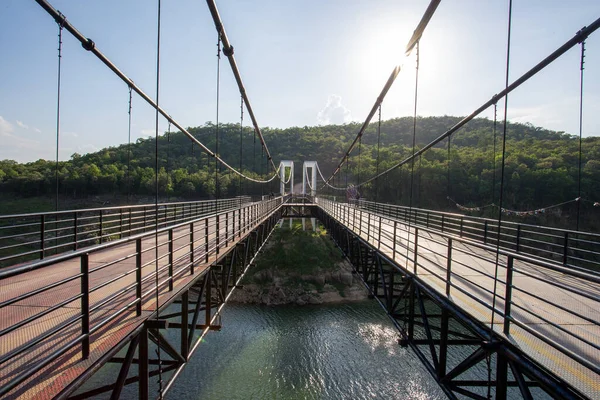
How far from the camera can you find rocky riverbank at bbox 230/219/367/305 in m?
26.4

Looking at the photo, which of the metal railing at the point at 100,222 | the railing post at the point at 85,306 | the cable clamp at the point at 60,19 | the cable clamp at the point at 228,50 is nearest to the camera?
the railing post at the point at 85,306

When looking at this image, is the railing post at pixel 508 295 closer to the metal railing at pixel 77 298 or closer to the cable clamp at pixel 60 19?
the metal railing at pixel 77 298

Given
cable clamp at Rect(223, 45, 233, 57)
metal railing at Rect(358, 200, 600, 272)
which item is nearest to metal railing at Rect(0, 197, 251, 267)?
cable clamp at Rect(223, 45, 233, 57)

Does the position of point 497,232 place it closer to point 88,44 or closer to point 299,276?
point 88,44

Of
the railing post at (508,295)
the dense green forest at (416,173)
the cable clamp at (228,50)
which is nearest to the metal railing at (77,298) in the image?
the railing post at (508,295)

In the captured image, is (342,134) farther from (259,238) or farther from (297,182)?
(259,238)

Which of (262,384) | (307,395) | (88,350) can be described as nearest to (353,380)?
(307,395)

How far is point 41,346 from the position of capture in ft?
8.58

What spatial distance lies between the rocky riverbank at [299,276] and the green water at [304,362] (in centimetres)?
330

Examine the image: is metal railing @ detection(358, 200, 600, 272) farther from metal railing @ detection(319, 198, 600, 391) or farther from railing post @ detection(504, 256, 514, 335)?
metal railing @ detection(319, 198, 600, 391)

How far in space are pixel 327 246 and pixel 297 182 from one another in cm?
5649

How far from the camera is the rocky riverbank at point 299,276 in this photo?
86.5ft

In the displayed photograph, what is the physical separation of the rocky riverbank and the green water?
130 inches

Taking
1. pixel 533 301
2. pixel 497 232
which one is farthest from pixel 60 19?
pixel 533 301
